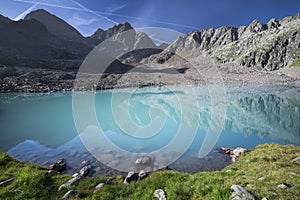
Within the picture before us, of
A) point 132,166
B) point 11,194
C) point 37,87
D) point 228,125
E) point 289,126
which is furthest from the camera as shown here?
point 37,87

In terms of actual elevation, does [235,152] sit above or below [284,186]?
below

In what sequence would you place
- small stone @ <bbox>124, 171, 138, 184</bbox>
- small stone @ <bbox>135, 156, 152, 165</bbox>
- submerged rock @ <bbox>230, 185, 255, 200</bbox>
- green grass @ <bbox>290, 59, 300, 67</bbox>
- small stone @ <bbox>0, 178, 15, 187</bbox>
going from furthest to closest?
green grass @ <bbox>290, 59, 300, 67</bbox> < small stone @ <bbox>135, 156, 152, 165</bbox> < small stone @ <bbox>124, 171, 138, 184</bbox> < small stone @ <bbox>0, 178, 15, 187</bbox> < submerged rock @ <bbox>230, 185, 255, 200</bbox>

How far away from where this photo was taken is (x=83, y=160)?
12750 mm

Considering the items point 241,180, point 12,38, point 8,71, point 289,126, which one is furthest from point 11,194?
point 12,38

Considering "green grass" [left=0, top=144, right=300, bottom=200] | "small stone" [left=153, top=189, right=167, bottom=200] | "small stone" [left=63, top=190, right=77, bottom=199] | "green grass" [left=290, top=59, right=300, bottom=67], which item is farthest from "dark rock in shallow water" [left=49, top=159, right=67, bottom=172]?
"green grass" [left=290, top=59, right=300, bottom=67]

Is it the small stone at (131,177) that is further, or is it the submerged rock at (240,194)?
the small stone at (131,177)

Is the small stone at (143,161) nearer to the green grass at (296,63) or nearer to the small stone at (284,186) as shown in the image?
the small stone at (284,186)

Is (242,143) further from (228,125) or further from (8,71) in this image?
(8,71)

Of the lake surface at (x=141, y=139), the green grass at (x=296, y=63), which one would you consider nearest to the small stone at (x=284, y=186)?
the lake surface at (x=141, y=139)

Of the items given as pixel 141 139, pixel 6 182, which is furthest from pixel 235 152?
pixel 6 182

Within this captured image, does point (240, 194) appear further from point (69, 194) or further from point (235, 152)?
point (235, 152)

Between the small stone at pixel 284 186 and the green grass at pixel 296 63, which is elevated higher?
the green grass at pixel 296 63

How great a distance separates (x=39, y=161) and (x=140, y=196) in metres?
9.59

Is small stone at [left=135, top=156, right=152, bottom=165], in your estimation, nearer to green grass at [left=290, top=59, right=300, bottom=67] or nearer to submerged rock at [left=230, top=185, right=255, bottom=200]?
submerged rock at [left=230, top=185, right=255, bottom=200]
